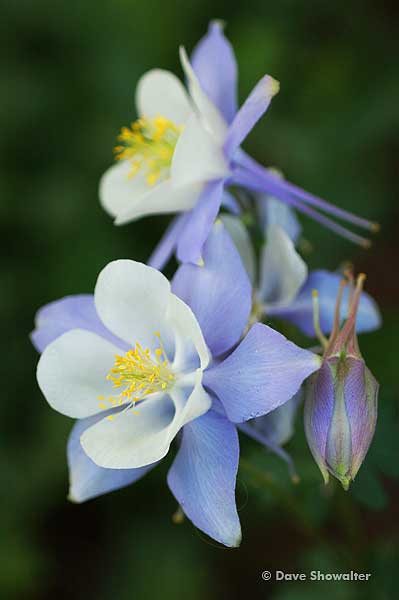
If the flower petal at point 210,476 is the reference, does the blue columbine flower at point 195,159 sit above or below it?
above

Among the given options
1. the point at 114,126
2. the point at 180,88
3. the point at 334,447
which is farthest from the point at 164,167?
the point at 114,126

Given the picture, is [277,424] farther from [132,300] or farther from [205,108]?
[205,108]

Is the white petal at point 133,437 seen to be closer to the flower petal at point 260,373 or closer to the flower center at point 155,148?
the flower petal at point 260,373

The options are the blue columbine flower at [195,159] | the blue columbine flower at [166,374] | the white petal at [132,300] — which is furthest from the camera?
the blue columbine flower at [195,159]

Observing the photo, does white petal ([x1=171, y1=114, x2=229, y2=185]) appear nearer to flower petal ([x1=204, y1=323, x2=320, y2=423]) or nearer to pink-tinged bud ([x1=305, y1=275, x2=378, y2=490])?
flower petal ([x1=204, y1=323, x2=320, y2=423])

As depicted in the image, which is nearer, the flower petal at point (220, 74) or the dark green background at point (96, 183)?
the flower petal at point (220, 74)

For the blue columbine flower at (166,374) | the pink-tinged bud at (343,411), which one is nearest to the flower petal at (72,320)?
the blue columbine flower at (166,374)
